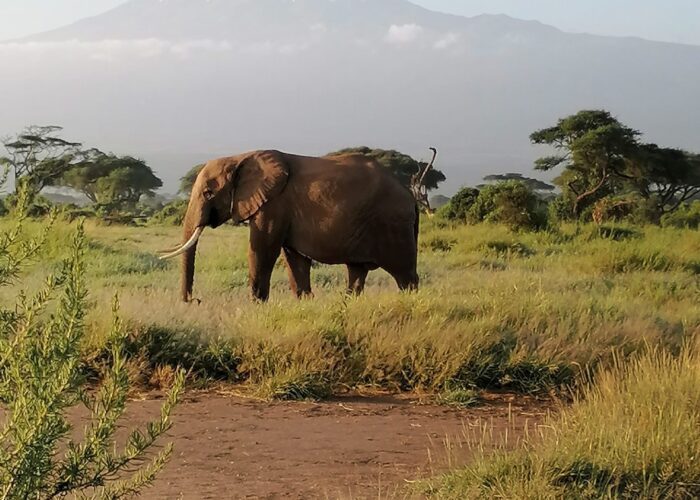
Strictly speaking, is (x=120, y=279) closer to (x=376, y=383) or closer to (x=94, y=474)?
(x=376, y=383)

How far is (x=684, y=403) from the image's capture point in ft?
15.8

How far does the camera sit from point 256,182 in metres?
8.73

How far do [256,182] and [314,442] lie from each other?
13.1 feet

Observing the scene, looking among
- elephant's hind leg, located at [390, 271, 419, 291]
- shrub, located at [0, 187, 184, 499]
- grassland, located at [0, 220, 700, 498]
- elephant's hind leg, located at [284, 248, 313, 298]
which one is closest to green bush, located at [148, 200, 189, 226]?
grassland, located at [0, 220, 700, 498]

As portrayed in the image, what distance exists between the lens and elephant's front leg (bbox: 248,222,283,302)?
8.65m

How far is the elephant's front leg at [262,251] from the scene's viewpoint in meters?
8.65

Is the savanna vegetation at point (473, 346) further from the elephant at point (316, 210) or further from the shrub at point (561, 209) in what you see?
the shrub at point (561, 209)

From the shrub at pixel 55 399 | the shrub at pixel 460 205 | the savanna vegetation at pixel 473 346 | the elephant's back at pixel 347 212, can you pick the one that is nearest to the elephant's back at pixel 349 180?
the elephant's back at pixel 347 212

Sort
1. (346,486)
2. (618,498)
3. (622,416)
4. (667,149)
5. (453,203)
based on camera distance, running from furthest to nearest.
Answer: (667,149) → (453,203) → (622,416) → (346,486) → (618,498)

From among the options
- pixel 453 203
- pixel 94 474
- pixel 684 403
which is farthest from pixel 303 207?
pixel 453 203

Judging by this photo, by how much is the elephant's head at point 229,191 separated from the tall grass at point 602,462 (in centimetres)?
449

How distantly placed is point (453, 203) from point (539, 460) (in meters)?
19.0

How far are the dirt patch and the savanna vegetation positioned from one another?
221 mm

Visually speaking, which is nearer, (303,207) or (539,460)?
(539,460)
